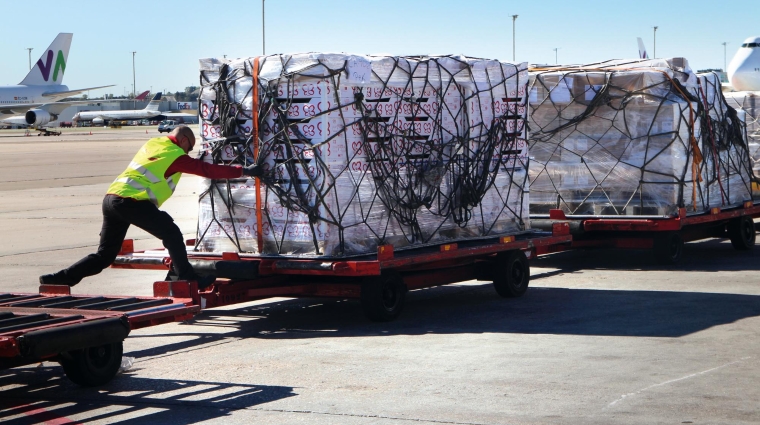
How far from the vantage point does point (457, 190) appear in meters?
11.1

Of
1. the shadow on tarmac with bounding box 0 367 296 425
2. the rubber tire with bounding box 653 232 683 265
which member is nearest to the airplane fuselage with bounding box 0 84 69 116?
the rubber tire with bounding box 653 232 683 265

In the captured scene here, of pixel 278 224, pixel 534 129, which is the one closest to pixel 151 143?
pixel 278 224

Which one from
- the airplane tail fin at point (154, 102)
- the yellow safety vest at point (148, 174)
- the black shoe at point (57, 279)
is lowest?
the black shoe at point (57, 279)

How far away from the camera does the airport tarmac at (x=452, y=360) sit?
22.0ft

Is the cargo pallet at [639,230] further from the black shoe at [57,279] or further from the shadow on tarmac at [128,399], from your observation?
Result: the shadow on tarmac at [128,399]

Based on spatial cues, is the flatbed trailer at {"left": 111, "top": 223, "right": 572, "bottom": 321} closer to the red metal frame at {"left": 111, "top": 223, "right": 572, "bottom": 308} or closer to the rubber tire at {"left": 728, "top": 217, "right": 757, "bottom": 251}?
the red metal frame at {"left": 111, "top": 223, "right": 572, "bottom": 308}

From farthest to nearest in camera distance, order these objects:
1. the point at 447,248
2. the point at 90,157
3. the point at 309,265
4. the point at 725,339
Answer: the point at 90,157
the point at 447,248
the point at 309,265
the point at 725,339

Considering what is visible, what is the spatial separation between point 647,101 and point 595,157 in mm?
1015

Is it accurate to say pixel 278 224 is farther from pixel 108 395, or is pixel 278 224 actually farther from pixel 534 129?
pixel 534 129

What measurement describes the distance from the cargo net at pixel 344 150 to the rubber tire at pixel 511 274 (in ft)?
1.34

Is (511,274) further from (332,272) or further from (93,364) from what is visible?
(93,364)

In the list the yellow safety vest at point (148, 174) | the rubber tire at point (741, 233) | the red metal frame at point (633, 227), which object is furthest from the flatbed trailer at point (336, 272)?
the rubber tire at point (741, 233)

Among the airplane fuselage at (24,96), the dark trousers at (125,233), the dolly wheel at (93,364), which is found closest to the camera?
the dolly wheel at (93,364)

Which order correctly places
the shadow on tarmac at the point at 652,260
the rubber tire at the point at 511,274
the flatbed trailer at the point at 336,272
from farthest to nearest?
the shadow on tarmac at the point at 652,260
the rubber tire at the point at 511,274
the flatbed trailer at the point at 336,272
